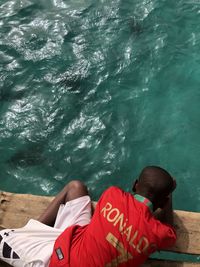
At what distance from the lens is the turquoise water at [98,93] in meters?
5.70

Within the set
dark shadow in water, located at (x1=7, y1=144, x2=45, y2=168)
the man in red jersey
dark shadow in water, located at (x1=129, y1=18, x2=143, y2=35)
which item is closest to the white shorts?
the man in red jersey

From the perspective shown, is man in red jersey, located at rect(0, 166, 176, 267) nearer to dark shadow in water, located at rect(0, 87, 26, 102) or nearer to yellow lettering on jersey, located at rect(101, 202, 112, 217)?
yellow lettering on jersey, located at rect(101, 202, 112, 217)

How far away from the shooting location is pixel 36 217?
399 cm

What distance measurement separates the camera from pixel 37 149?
5883mm

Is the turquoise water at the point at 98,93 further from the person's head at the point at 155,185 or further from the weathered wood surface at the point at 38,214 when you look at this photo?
the person's head at the point at 155,185

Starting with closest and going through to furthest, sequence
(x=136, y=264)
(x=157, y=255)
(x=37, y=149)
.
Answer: (x=136, y=264) → (x=157, y=255) → (x=37, y=149)

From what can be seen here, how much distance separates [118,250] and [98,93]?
3648 mm

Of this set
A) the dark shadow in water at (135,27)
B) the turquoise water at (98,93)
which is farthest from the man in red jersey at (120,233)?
the dark shadow in water at (135,27)

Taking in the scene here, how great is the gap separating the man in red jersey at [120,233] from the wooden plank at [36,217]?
287 millimetres

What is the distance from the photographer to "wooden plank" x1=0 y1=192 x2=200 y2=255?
3.73 metres

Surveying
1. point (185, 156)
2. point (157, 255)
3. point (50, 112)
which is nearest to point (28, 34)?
point (50, 112)

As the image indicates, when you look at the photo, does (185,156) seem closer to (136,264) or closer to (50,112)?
(50,112)

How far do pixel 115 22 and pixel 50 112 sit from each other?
2.35m

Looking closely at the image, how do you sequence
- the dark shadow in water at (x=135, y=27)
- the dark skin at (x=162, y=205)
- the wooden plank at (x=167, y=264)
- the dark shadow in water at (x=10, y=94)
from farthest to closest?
the dark shadow in water at (x=135, y=27) → the dark shadow in water at (x=10, y=94) → the wooden plank at (x=167, y=264) → the dark skin at (x=162, y=205)
